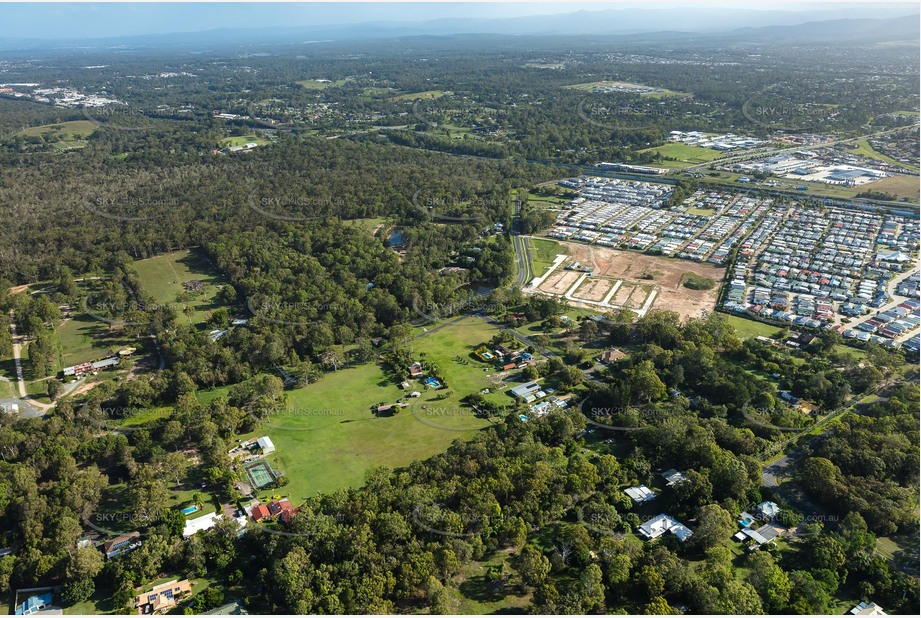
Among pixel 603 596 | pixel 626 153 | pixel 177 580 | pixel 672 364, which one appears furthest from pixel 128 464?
pixel 626 153

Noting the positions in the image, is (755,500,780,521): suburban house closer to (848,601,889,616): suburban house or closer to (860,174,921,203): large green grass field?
(848,601,889,616): suburban house

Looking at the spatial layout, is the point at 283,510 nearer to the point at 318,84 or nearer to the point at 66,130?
the point at 66,130

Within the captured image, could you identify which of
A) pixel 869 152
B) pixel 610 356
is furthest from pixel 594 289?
pixel 869 152

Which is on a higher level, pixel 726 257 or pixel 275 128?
pixel 275 128

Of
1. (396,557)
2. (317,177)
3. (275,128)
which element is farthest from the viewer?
(275,128)

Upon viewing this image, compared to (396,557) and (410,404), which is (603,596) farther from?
(410,404)

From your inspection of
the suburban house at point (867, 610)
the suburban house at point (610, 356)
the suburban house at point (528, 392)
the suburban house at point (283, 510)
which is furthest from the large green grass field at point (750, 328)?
the suburban house at point (283, 510)
